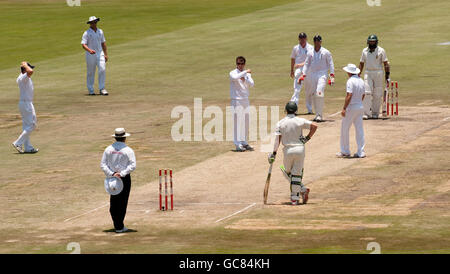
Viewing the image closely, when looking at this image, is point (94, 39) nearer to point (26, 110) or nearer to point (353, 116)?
point (26, 110)

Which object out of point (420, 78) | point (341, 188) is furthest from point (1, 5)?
point (341, 188)

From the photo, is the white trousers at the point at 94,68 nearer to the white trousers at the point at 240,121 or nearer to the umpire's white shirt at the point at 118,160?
the white trousers at the point at 240,121

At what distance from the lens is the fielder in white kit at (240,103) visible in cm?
2488

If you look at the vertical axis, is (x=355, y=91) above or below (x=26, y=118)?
above

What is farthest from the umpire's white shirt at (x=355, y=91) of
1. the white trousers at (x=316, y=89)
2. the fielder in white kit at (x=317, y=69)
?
the fielder in white kit at (x=317, y=69)

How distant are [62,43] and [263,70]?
13075 millimetres

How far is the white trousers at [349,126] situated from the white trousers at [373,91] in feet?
15.8

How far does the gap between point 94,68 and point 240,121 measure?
457 inches

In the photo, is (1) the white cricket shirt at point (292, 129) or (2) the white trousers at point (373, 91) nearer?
(1) the white cricket shirt at point (292, 129)

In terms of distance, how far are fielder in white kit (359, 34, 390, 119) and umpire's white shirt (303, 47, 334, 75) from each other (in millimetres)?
952

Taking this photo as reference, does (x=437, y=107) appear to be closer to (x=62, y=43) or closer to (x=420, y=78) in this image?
(x=420, y=78)

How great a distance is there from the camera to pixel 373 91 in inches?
1125

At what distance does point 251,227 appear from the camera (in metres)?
17.6

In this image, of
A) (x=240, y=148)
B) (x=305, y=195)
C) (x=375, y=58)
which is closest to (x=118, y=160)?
(x=305, y=195)
